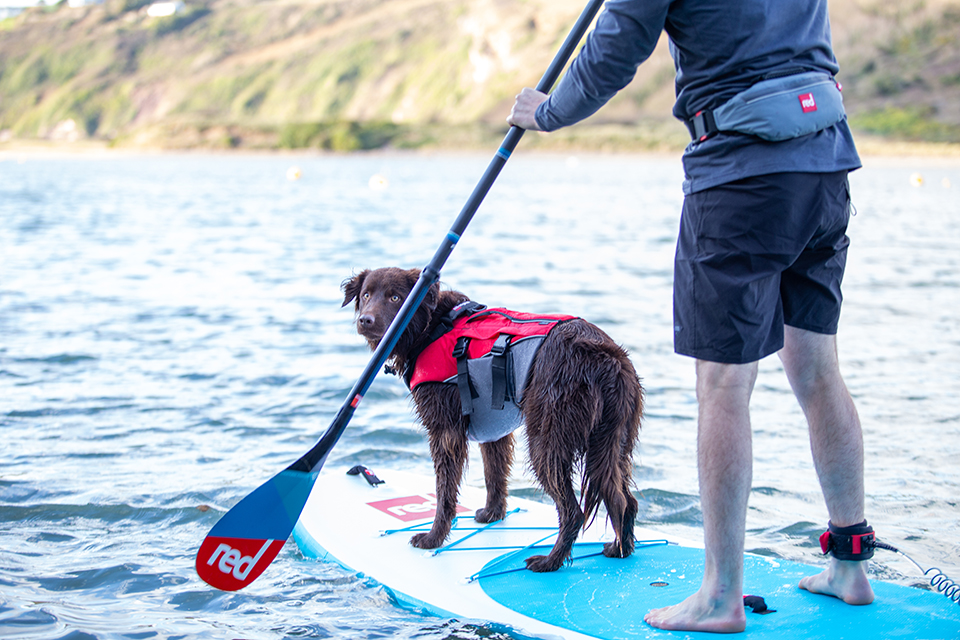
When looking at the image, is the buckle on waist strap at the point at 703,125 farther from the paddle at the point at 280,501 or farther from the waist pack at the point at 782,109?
the paddle at the point at 280,501

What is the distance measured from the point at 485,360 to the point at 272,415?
377cm

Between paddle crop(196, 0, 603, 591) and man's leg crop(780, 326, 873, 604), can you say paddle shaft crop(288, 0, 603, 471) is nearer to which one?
paddle crop(196, 0, 603, 591)

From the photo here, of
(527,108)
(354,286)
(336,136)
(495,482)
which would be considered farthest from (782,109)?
(336,136)

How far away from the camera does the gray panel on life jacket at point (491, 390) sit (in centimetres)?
380

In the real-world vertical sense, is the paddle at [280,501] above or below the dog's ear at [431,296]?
below

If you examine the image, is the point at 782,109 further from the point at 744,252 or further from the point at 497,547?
the point at 497,547

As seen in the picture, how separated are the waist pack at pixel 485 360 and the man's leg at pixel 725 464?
1.00 m

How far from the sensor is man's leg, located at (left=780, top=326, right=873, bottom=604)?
318 centimetres

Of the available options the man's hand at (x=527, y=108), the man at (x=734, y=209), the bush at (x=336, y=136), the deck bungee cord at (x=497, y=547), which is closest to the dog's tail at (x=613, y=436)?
the deck bungee cord at (x=497, y=547)

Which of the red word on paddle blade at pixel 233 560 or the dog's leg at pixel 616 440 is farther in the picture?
the red word on paddle blade at pixel 233 560

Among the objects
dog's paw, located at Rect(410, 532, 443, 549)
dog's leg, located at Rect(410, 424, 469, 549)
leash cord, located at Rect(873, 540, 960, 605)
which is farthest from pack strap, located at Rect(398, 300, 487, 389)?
leash cord, located at Rect(873, 540, 960, 605)

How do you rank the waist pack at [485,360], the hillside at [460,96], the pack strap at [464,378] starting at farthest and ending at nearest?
the hillside at [460,96] < the pack strap at [464,378] < the waist pack at [485,360]

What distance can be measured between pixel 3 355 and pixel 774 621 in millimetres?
8608

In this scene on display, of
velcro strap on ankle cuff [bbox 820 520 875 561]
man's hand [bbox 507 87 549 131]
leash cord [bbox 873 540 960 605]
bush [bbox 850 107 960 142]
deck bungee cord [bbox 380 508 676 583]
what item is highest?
bush [bbox 850 107 960 142]
